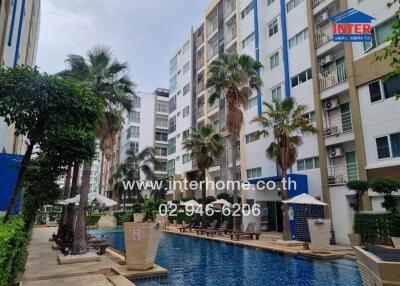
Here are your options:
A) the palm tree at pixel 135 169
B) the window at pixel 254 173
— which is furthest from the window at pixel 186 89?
the window at pixel 254 173

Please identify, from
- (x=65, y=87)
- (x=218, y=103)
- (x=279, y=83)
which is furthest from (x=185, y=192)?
(x=65, y=87)

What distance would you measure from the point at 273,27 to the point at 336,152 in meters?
14.6

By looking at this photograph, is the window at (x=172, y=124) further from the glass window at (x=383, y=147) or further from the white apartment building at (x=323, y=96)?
the glass window at (x=383, y=147)

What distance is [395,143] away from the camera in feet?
57.0

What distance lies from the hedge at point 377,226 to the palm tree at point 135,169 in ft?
137

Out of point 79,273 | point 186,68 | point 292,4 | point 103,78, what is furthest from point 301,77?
point 186,68

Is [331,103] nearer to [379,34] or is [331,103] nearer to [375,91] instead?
[375,91]

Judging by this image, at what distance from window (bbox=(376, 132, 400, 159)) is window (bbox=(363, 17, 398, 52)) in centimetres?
562

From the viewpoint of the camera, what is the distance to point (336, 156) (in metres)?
21.3

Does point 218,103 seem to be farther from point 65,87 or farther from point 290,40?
point 65,87

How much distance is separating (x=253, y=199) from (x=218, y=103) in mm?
13603

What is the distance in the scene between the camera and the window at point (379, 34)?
60.0 feet

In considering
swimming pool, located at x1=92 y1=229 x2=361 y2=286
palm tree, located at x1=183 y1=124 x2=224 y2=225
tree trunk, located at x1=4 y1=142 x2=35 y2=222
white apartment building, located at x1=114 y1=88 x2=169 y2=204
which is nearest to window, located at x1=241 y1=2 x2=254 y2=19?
palm tree, located at x1=183 y1=124 x2=224 y2=225

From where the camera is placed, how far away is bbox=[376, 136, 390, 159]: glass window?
698 inches
